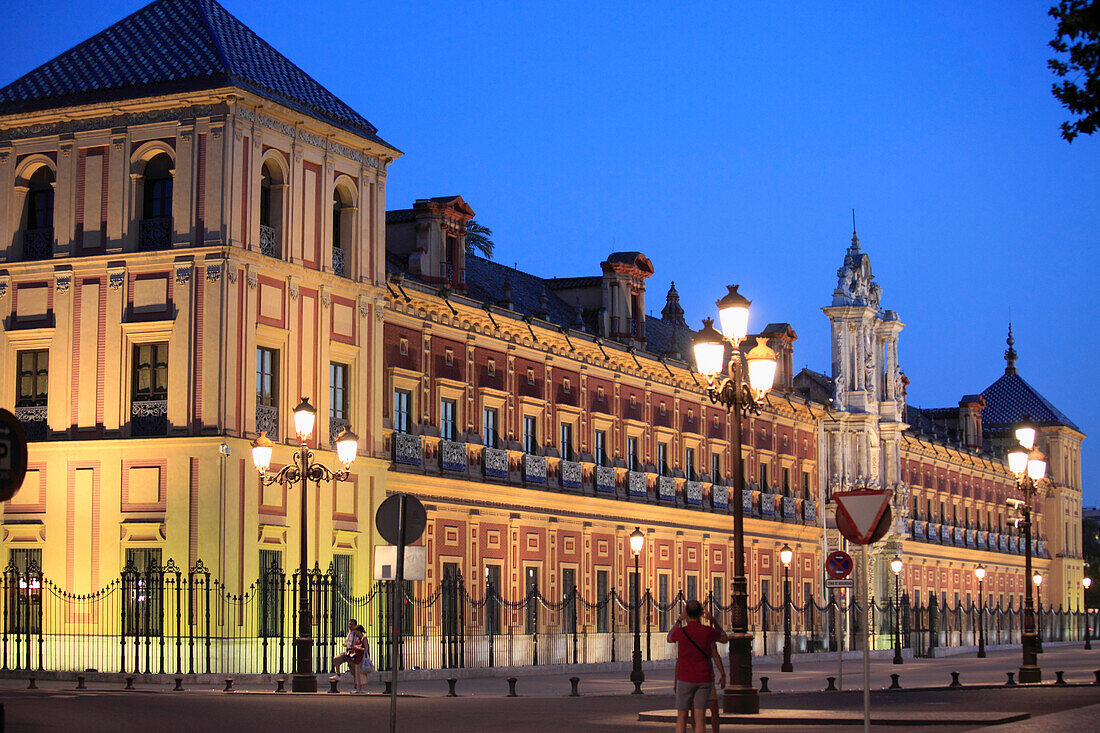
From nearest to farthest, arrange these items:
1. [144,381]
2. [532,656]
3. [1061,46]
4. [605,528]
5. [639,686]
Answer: [1061,46] < [639,686] < [144,381] < [532,656] < [605,528]

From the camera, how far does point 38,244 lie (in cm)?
3375

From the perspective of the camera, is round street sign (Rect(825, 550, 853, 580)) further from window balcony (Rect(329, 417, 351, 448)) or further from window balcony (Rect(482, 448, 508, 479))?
window balcony (Rect(482, 448, 508, 479))

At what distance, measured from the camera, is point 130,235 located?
1270 inches

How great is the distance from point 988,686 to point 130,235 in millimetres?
19110

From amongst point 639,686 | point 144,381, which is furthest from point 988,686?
point 144,381

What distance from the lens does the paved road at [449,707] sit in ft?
63.2

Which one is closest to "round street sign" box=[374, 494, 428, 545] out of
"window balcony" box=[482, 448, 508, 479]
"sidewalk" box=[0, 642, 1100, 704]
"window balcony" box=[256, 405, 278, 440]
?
"sidewalk" box=[0, 642, 1100, 704]

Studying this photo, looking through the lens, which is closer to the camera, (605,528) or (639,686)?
(639,686)

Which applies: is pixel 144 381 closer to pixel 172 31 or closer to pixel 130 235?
pixel 130 235

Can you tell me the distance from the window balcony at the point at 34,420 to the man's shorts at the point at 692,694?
2069cm

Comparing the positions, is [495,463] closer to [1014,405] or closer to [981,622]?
[981,622]

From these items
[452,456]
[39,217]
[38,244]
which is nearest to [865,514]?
[38,244]

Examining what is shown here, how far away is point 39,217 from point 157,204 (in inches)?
130

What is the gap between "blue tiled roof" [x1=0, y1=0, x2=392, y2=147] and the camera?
105 feet
